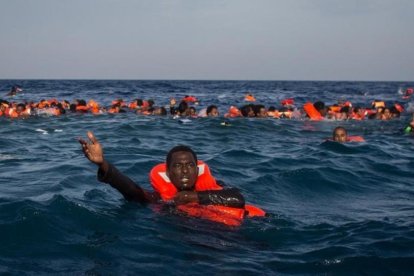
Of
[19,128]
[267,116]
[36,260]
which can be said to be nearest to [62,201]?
[36,260]

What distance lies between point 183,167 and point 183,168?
0.01 meters

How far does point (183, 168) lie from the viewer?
6.02 metres

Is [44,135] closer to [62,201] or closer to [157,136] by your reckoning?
[157,136]

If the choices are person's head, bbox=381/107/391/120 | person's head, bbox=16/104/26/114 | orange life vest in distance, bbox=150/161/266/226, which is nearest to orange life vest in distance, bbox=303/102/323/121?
person's head, bbox=381/107/391/120

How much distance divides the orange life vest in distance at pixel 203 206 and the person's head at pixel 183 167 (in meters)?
0.20

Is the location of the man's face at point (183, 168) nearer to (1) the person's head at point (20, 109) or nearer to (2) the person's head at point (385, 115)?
(1) the person's head at point (20, 109)

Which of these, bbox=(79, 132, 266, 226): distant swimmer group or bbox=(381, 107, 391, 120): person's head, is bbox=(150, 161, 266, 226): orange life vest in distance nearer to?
bbox=(79, 132, 266, 226): distant swimmer group

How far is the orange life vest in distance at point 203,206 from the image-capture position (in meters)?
5.77

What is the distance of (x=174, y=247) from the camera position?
16.6ft

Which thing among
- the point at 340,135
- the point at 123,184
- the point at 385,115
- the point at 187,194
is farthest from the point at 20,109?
the point at 187,194

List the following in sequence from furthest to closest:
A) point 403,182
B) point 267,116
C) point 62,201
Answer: point 267,116 < point 403,182 < point 62,201

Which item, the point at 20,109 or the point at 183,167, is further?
the point at 20,109

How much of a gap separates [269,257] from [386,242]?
A: 4.49ft

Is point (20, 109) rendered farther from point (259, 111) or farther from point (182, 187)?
point (182, 187)
